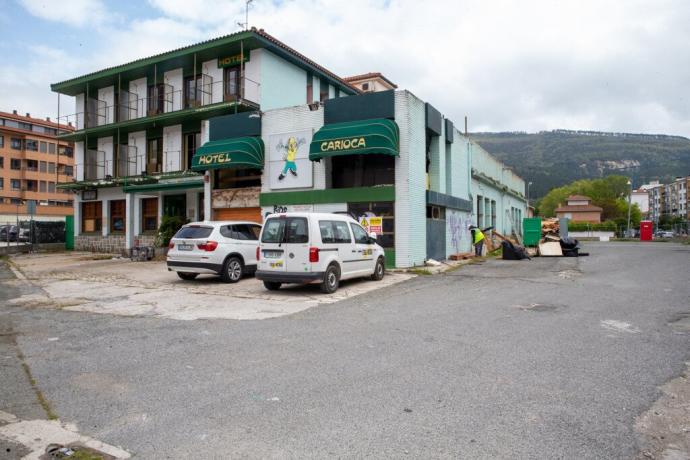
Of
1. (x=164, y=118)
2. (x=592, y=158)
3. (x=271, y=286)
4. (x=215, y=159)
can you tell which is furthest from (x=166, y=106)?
(x=592, y=158)

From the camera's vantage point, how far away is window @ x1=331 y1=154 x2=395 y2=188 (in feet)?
56.1

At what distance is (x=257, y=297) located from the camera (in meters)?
10.4

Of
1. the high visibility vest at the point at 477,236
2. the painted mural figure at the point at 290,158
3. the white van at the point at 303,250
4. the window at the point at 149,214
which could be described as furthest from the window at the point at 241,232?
the window at the point at 149,214

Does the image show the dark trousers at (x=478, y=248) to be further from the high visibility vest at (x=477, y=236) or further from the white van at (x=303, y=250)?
the white van at (x=303, y=250)

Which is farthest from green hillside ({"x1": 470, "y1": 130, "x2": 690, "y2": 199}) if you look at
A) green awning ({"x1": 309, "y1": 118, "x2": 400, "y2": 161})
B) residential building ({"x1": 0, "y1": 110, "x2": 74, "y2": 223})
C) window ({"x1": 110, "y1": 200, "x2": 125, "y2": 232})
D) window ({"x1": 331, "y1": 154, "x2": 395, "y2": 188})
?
green awning ({"x1": 309, "y1": 118, "x2": 400, "y2": 161})

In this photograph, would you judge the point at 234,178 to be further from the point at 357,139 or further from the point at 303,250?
the point at 303,250

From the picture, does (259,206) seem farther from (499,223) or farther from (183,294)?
(499,223)

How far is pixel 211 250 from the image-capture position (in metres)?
12.3

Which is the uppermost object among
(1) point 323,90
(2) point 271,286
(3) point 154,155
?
(1) point 323,90

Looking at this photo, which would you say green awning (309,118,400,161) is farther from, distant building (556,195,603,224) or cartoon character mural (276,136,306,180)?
distant building (556,195,603,224)

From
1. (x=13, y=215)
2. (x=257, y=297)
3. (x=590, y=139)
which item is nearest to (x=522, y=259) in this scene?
(x=257, y=297)

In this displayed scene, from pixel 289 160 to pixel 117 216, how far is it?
598 inches

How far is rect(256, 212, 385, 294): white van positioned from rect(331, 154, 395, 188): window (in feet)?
19.9

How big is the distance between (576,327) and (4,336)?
8.47 m
